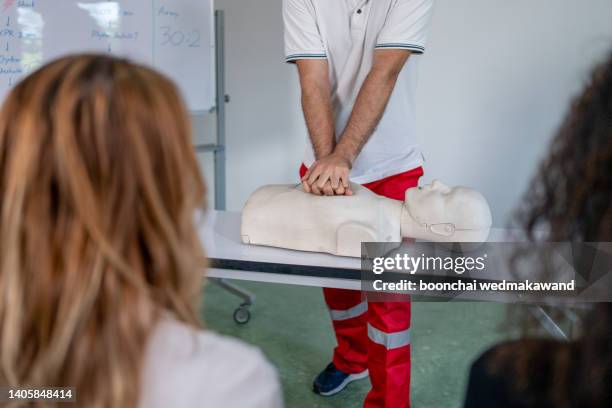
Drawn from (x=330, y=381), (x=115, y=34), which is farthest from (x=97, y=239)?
(x=115, y=34)

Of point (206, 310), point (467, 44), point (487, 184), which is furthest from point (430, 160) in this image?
point (206, 310)

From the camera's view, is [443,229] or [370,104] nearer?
[443,229]

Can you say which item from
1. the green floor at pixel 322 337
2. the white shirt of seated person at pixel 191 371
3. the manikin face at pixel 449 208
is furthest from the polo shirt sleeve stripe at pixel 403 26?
the white shirt of seated person at pixel 191 371

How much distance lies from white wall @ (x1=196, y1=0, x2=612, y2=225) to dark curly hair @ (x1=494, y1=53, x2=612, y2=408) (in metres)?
2.55

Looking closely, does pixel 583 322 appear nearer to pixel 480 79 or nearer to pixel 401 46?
pixel 401 46

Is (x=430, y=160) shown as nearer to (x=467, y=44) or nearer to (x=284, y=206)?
(x=467, y=44)

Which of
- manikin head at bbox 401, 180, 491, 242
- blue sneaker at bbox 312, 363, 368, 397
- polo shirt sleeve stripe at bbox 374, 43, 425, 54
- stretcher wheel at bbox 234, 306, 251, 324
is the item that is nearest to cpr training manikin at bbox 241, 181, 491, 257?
manikin head at bbox 401, 180, 491, 242

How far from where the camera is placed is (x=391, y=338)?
1787mm

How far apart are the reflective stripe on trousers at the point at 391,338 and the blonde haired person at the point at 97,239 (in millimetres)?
1146

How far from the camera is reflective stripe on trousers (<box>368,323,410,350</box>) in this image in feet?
5.87

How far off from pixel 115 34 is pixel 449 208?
169 centimetres

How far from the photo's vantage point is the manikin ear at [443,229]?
5.08ft

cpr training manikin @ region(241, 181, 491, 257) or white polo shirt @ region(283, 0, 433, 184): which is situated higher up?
white polo shirt @ region(283, 0, 433, 184)

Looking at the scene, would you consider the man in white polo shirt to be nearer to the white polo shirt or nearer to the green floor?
the white polo shirt
